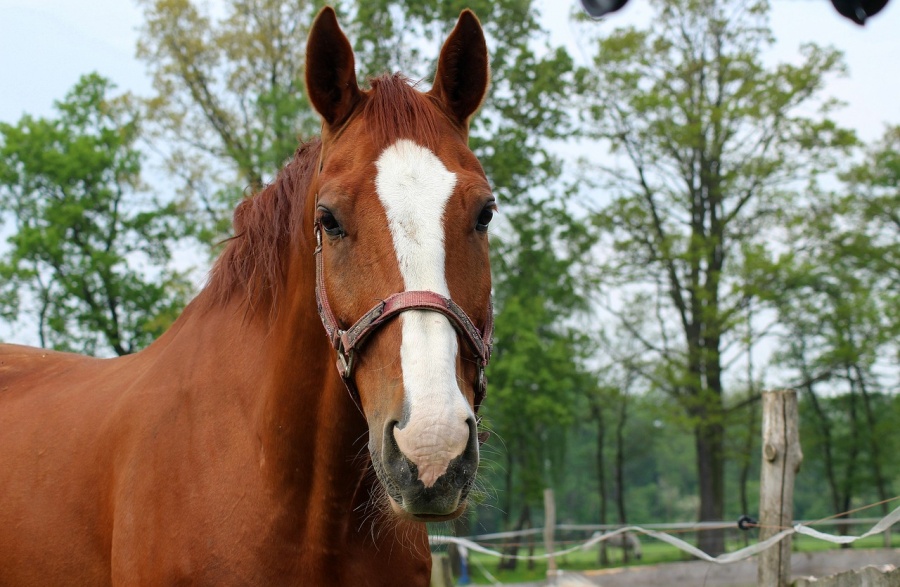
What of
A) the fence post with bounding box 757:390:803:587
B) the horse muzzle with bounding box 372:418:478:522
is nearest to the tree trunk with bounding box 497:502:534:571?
the fence post with bounding box 757:390:803:587

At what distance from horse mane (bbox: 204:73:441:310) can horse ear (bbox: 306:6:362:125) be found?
3.1 inches

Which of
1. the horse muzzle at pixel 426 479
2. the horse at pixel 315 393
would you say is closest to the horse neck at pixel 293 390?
the horse at pixel 315 393

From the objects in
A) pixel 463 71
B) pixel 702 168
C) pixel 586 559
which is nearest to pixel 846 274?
pixel 702 168

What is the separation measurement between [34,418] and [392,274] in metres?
2.14

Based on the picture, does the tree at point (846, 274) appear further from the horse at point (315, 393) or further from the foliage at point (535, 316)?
the horse at point (315, 393)

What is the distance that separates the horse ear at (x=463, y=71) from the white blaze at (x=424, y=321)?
47 cm

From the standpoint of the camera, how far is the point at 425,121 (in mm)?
2439

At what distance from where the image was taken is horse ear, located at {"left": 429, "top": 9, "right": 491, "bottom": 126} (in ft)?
8.84

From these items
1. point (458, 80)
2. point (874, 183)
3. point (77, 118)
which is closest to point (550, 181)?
point (874, 183)

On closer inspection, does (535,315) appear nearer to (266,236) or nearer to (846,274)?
(846,274)

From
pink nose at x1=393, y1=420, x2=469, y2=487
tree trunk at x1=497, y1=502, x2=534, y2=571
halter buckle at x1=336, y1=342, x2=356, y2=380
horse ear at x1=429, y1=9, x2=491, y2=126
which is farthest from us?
tree trunk at x1=497, y1=502, x2=534, y2=571

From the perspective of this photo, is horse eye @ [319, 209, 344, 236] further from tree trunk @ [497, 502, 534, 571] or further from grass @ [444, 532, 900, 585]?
tree trunk @ [497, 502, 534, 571]

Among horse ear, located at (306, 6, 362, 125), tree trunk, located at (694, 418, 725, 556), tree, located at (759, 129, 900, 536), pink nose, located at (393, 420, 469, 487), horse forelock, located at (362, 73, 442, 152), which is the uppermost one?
tree, located at (759, 129, 900, 536)

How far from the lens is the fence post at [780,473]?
4.96 meters
